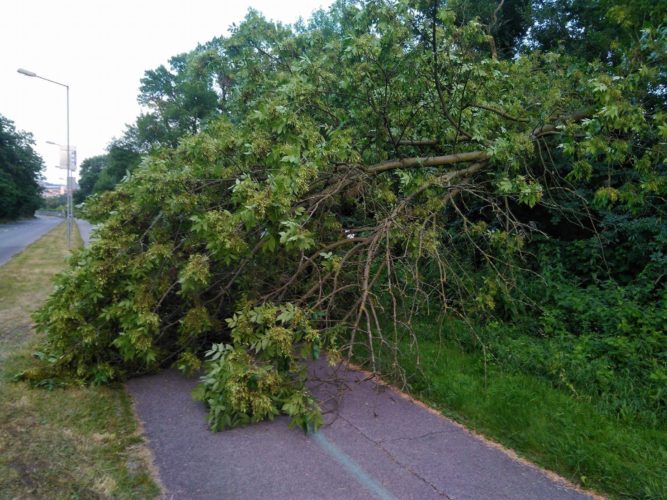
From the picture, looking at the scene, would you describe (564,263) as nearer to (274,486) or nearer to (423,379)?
(423,379)

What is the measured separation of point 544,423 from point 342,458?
1.64 metres

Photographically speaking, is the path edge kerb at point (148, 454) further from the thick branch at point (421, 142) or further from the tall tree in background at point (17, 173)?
the tall tree in background at point (17, 173)

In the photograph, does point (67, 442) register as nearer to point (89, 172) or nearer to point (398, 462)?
point (398, 462)

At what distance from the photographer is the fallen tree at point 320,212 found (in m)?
4.60

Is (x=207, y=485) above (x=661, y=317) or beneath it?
beneath

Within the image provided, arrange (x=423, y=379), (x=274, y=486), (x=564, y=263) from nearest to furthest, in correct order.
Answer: (x=274, y=486) → (x=423, y=379) → (x=564, y=263)

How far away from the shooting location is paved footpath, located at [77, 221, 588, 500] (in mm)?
3309

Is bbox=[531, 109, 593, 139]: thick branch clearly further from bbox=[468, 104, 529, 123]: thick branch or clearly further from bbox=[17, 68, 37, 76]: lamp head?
bbox=[17, 68, 37, 76]: lamp head

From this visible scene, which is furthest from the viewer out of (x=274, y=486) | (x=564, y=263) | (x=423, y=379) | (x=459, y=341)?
(x=564, y=263)

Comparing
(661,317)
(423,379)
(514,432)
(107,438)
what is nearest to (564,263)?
(661,317)

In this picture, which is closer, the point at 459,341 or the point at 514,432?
the point at 514,432

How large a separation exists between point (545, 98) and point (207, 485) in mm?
6388

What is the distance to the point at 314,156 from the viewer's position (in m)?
5.27

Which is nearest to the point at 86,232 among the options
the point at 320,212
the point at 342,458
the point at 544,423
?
the point at 320,212
